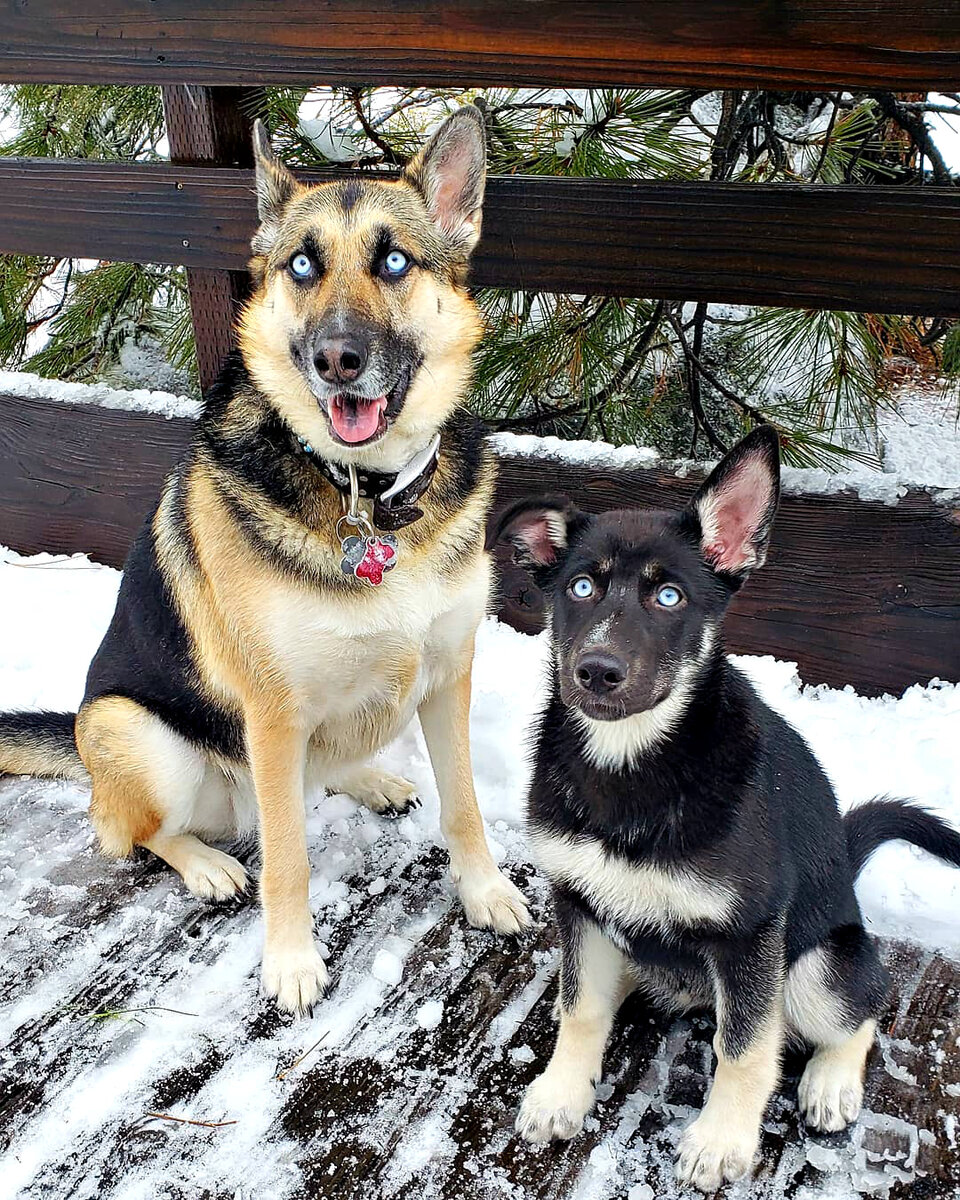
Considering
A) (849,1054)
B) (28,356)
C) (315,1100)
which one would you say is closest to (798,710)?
(849,1054)

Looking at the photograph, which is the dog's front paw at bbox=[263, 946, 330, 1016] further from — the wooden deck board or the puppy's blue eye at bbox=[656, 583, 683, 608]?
the puppy's blue eye at bbox=[656, 583, 683, 608]

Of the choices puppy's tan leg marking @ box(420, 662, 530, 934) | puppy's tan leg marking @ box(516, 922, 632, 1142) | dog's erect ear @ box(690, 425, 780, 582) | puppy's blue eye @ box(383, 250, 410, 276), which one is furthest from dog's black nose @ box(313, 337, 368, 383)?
puppy's tan leg marking @ box(516, 922, 632, 1142)

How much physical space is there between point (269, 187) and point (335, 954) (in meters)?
1.91

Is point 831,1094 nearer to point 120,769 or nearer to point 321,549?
point 321,549

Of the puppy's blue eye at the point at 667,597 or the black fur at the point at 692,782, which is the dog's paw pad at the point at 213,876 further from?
the puppy's blue eye at the point at 667,597

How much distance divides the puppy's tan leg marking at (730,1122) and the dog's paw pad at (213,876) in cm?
137

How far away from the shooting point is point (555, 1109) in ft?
6.81

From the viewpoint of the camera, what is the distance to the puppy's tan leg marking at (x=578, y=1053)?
2.08m

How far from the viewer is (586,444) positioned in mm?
3604

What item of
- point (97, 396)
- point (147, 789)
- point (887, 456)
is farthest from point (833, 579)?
point (97, 396)

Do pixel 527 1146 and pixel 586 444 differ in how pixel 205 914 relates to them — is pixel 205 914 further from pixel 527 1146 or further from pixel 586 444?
pixel 586 444

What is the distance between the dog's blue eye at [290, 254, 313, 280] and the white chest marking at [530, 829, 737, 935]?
1346 mm

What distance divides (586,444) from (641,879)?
6.57 ft

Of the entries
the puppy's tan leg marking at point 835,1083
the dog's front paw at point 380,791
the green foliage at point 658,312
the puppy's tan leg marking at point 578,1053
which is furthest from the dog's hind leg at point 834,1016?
the green foliage at point 658,312
